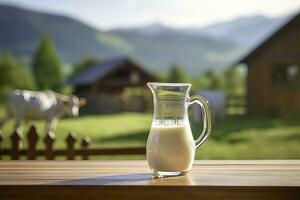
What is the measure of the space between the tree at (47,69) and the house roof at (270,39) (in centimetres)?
165

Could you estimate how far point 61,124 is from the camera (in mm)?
4043

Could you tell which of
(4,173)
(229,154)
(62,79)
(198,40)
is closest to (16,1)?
(62,79)

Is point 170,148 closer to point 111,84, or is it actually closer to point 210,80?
point 210,80

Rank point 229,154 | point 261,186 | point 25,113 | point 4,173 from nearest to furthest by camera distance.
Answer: point 261,186 < point 4,173 < point 229,154 < point 25,113

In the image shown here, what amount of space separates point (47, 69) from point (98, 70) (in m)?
0.82

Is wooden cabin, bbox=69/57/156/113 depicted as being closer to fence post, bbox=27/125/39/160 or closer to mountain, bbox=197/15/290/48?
mountain, bbox=197/15/290/48

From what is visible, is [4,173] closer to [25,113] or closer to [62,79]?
[25,113]

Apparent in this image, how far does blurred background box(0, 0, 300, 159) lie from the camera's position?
13.1ft

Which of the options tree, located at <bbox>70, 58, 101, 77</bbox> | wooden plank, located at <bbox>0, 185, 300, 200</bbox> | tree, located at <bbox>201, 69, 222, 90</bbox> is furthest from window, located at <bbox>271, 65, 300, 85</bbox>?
wooden plank, located at <bbox>0, 185, 300, 200</bbox>

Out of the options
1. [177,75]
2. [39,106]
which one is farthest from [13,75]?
[177,75]

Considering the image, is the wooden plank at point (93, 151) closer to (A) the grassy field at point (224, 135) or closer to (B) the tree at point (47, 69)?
(A) the grassy field at point (224, 135)

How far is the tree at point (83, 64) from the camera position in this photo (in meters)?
4.57

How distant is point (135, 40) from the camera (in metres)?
4.76

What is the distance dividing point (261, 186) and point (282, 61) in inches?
161
